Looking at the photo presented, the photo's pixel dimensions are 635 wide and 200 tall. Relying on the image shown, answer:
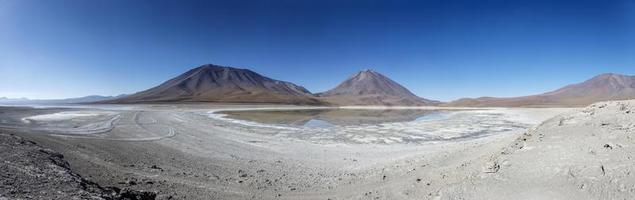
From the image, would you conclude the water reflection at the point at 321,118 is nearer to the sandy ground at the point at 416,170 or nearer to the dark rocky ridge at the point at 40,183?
the sandy ground at the point at 416,170

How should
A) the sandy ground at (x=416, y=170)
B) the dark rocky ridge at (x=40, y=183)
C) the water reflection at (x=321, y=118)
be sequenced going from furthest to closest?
the water reflection at (x=321, y=118)
the sandy ground at (x=416, y=170)
the dark rocky ridge at (x=40, y=183)

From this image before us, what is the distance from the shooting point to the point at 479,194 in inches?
301

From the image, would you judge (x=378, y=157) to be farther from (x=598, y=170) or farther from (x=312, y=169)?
(x=598, y=170)

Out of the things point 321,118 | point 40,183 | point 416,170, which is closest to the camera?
point 40,183

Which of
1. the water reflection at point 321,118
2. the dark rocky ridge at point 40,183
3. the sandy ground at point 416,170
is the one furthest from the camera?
the water reflection at point 321,118

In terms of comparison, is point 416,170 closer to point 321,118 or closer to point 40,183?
point 40,183

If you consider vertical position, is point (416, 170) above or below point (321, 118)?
below

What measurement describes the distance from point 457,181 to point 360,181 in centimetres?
311

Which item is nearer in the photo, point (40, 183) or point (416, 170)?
point (40, 183)

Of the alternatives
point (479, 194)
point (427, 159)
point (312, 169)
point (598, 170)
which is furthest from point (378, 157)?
point (598, 170)

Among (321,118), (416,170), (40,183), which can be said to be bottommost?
(416,170)

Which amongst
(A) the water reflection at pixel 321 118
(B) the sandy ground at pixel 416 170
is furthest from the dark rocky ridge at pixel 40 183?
(A) the water reflection at pixel 321 118

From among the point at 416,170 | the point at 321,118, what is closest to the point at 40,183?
the point at 416,170

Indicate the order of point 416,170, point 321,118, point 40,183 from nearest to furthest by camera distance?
point 40,183
point 416,170
point 321,118
